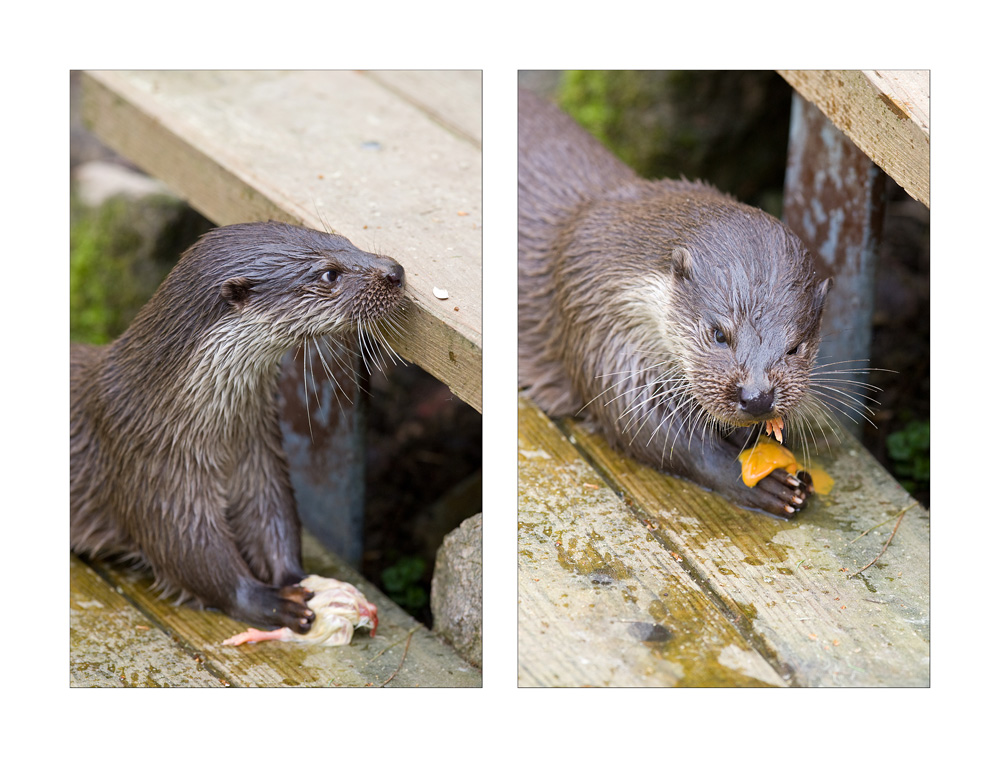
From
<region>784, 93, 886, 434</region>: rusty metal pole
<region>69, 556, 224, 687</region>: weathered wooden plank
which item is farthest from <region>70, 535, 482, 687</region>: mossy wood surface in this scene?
<region>784, 93, 886, 434</region>: rusty metal pole

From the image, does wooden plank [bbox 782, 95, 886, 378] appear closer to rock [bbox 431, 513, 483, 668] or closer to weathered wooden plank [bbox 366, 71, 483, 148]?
weathered wooden plank [bbox 366, 71, 483, 148]

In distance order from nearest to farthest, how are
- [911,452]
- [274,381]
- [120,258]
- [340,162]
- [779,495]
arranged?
[779,495] → [274,381] → [340,162] → [911,452] → [120,258]

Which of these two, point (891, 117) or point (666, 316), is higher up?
point (891, 117)

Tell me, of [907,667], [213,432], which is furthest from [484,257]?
[907,667]

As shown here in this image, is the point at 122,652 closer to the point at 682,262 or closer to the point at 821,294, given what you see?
the point at 682,262

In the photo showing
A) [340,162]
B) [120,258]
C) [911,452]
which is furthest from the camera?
[120,258]

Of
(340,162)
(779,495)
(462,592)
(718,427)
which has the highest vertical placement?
(340,162)

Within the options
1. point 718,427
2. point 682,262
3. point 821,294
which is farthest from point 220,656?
point 821,294
